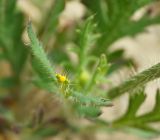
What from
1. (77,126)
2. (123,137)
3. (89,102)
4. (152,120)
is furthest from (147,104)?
(89,102)

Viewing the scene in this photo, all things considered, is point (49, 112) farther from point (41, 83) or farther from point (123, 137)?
point (41, 83)

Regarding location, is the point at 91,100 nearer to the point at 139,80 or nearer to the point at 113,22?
the point at 139,80

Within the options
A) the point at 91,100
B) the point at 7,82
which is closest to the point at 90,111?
the point at 91,100

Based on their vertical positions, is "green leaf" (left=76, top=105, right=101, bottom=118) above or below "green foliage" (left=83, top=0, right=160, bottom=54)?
below

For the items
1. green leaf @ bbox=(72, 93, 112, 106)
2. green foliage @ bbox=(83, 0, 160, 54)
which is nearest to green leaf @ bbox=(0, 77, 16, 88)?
green foliage @ bbox=(83, 0, 160, 54)

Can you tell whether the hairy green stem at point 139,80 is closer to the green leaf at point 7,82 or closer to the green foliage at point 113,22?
the green foliage at point 113,22

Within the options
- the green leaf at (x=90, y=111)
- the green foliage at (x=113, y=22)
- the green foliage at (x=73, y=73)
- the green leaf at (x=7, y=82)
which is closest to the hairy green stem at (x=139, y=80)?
the green foliage at (x=73, y=73)

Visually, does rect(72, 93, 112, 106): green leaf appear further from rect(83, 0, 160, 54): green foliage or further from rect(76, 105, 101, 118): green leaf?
rect(83, 0, 160, 54): green foliage

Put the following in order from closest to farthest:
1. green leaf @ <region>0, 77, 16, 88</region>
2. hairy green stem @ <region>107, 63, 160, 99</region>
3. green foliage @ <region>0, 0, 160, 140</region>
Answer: hairy green stem @ <region>107, 63, 160, 99</region>
green foliage @ <region>0, 0, 160, 140</region>
green leaf @ <region>0, 77, 16, 88</region>
